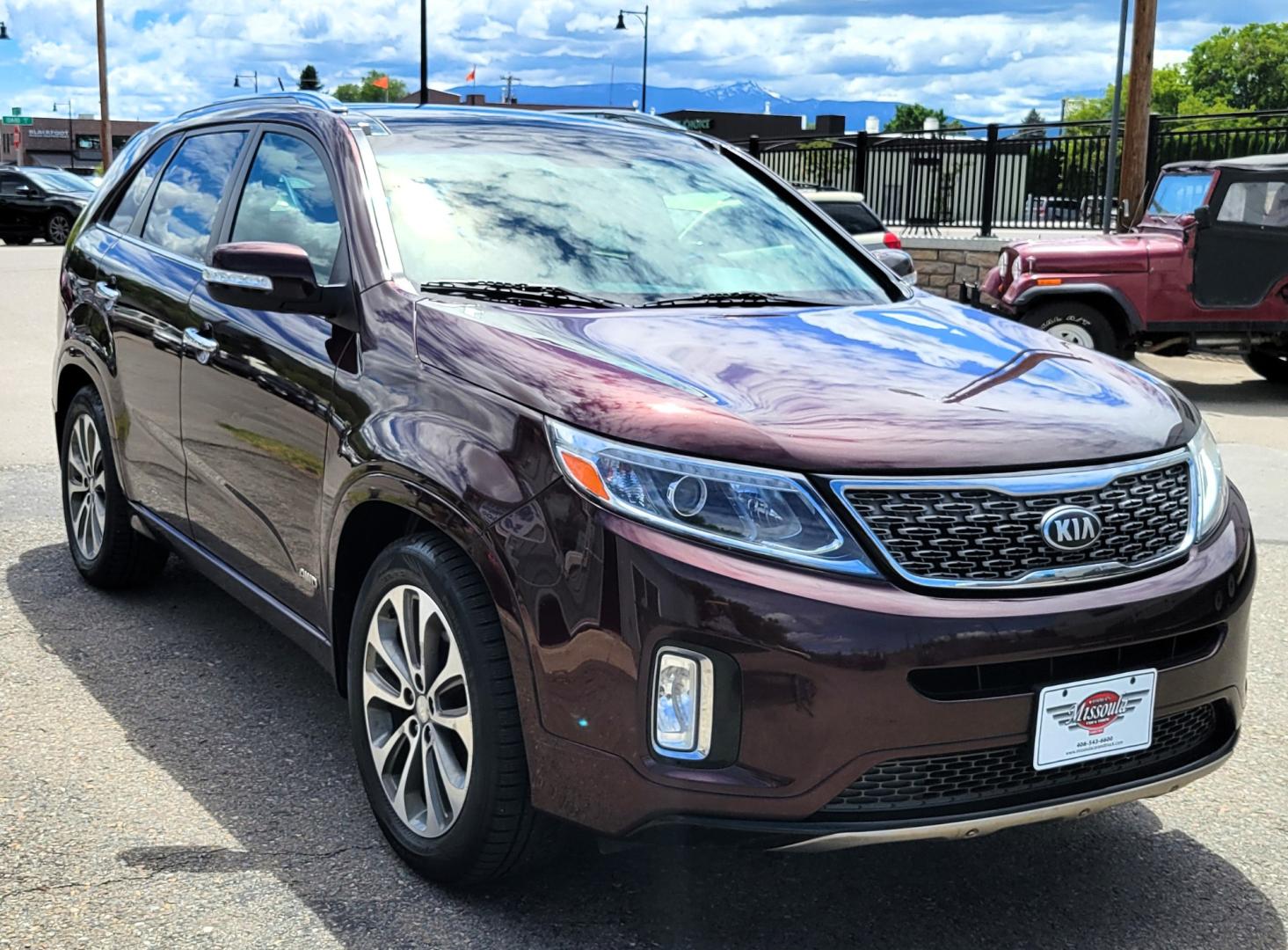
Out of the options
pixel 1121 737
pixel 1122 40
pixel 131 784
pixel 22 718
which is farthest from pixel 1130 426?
pixel 1122 40

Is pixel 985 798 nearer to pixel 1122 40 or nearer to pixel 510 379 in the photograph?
pixel 510 379

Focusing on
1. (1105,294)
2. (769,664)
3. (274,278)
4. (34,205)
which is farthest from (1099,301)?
(34,205)

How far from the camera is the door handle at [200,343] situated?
417 centimetres

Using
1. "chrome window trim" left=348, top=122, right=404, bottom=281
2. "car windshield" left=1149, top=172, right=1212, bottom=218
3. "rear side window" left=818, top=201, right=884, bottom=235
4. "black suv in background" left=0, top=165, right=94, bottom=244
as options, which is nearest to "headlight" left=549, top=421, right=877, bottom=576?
"chrome window trim" left=348, top=122, right=404, bottom=281

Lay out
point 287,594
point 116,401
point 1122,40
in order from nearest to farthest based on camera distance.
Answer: point 287,594 → point 116,401 → point 1122,40

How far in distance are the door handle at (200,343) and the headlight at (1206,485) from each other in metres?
2.65

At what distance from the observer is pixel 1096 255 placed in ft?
40.1

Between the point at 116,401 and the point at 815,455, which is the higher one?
the point at 815,455

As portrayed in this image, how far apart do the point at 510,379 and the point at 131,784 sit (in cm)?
168

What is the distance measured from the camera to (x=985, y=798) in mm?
2730

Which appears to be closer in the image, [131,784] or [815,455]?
[815,455]

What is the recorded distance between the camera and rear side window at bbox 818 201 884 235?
16.0m

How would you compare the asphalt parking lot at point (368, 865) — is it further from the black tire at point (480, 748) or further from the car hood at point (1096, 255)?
the car hood at point (1096, 255)

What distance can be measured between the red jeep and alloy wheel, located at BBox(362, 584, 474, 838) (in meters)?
9.57
